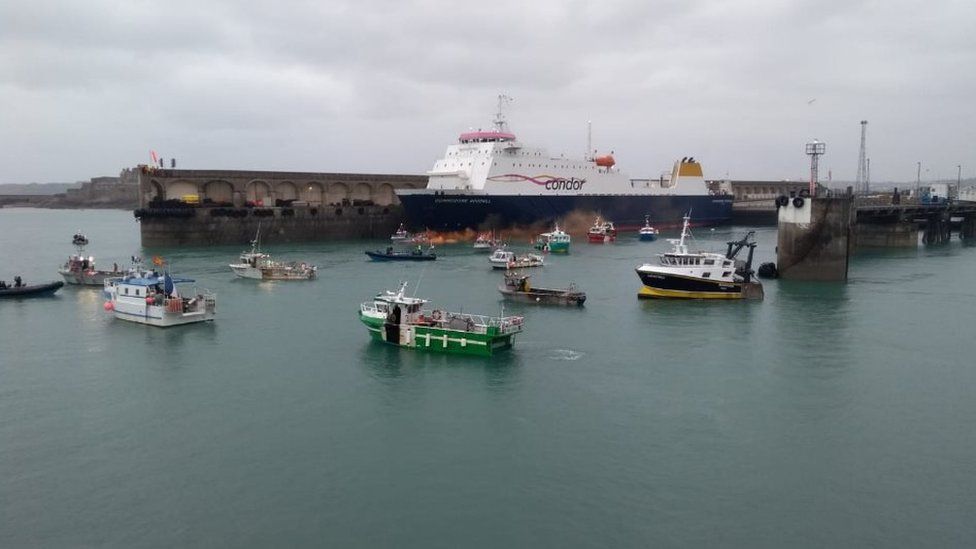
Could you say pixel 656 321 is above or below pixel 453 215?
below

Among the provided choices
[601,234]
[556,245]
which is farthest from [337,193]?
[556,245]

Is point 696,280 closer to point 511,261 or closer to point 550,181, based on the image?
point 511,261

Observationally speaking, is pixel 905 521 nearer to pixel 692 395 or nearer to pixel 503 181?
pixel 692 395

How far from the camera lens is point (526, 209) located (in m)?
71.7

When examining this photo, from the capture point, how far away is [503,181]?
7050 cm

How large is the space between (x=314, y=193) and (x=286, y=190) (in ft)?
10.2

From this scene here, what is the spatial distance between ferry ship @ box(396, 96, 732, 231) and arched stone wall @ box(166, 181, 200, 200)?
19.0 m

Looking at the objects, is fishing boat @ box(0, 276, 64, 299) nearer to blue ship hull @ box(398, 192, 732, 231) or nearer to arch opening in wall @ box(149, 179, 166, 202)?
arch opening in wall @ box(149, 179, 166, 202)

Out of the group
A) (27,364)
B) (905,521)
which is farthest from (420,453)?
(27,364)

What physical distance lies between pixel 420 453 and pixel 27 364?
49.0 ft

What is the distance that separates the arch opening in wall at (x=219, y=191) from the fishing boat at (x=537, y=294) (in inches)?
1707

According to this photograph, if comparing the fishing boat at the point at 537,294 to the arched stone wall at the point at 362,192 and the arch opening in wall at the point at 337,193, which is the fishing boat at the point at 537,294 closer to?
the arch opening in wall at the point at 337,193

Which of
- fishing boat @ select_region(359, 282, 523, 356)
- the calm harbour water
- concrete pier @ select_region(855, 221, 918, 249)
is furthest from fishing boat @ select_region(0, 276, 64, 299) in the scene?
concrete pier @ select_region(855, 221, 918, 249)

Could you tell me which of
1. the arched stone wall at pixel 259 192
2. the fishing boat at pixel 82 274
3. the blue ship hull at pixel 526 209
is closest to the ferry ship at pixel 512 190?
the blue ship hull at pixel 526 209
